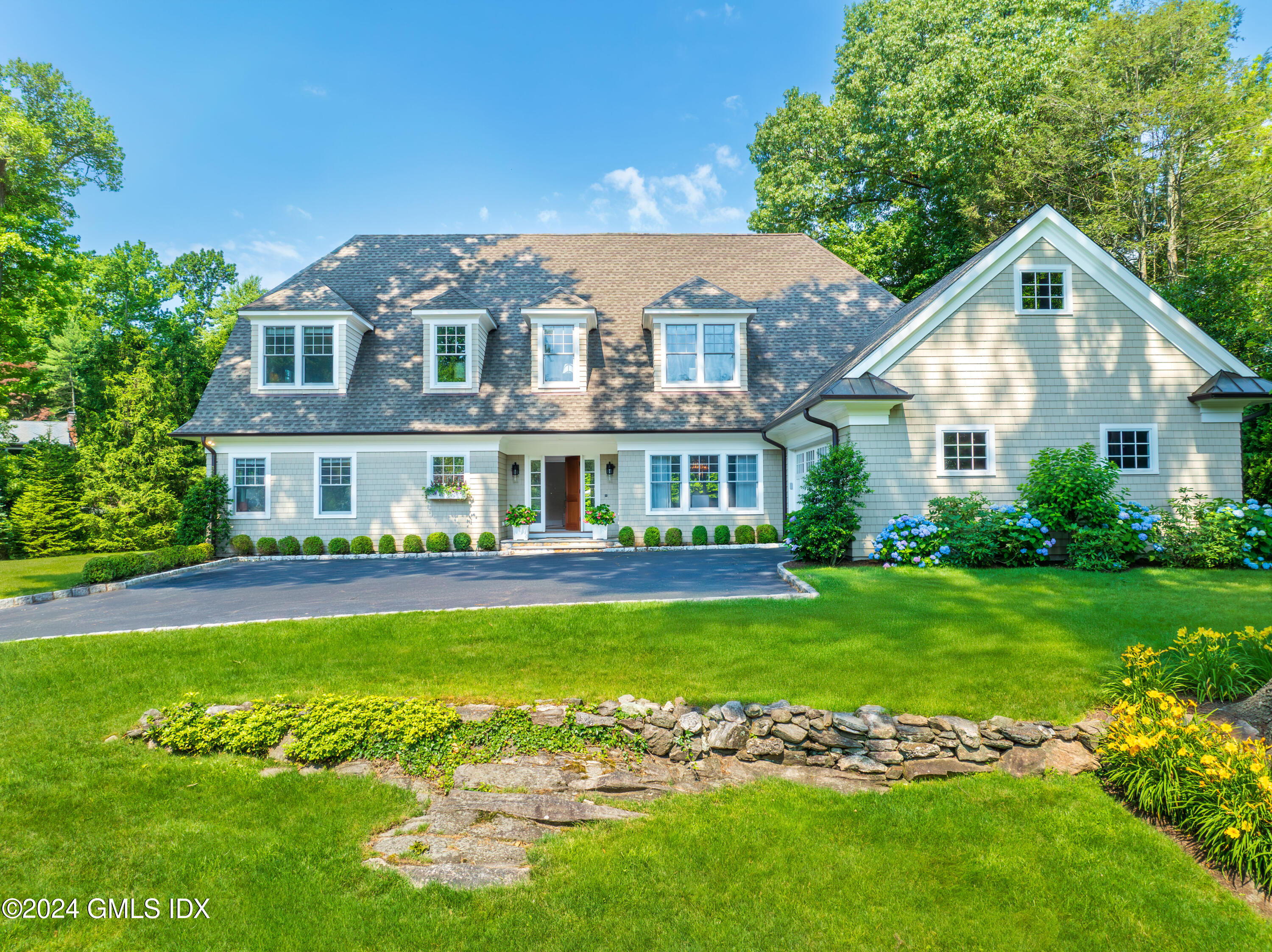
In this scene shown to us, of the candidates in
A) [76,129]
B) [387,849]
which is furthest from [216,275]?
[387,849]

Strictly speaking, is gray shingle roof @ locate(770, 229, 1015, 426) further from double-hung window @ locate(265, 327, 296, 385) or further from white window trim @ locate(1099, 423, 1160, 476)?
double-hung window @ locate(265, 327, 296, 385)

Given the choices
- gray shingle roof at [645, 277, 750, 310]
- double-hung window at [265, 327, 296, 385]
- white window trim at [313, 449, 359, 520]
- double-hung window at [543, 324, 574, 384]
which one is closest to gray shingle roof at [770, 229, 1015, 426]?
gray shingle roof at [645, 277, 750, 310]

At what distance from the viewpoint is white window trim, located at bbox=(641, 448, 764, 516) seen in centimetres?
1616

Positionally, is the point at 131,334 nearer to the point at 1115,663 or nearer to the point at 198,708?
the point at 198,708

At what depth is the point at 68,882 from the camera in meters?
3.50

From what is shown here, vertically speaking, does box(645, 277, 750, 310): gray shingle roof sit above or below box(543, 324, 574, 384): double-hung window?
above

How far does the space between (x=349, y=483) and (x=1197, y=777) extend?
16436 millimetres

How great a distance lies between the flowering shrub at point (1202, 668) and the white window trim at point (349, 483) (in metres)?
15.6

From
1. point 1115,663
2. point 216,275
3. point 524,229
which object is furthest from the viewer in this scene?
point 216,275

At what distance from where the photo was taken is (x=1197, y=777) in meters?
3.88

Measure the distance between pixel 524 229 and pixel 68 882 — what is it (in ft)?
66.4

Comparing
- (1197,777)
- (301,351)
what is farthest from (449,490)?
(1197,777)

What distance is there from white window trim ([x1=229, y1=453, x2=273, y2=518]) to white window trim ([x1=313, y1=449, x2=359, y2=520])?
1.16 metres

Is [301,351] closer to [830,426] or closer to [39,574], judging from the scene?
[39,574]
